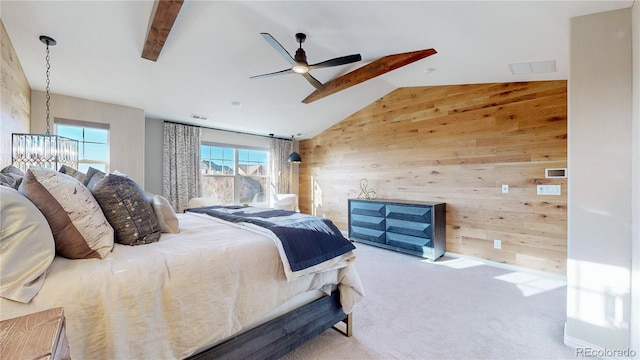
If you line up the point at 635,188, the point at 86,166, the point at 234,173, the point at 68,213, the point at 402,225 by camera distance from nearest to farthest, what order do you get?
the point at 68,213, the point at 635,188, the point at 86,166, the point at 402,225, the point at 234,173

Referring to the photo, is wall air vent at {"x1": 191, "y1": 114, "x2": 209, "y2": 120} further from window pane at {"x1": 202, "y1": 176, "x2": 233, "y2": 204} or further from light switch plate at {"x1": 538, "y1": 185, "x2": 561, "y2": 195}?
light switch plate at {"x1": 538, "y1": 185, "x2": 561, "y2": 195}

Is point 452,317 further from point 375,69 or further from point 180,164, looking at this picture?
point 180,164

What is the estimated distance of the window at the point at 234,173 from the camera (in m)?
5.43

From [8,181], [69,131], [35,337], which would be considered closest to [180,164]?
[69,131]

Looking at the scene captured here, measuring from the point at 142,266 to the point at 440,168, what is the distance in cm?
→ 415

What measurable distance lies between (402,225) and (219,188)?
3868 mm

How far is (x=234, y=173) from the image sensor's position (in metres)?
5.83

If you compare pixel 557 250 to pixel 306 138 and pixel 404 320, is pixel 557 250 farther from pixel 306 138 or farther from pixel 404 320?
pixel 306 138

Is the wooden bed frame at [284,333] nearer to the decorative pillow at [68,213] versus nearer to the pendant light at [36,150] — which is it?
the decorative pillow at [68,213]

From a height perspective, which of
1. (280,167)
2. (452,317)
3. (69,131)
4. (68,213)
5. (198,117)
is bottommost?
(452,317)

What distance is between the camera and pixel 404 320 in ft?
7.33

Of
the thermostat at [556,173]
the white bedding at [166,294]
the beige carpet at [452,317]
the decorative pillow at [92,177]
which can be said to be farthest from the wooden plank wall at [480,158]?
the decorative pillow at [92,177]

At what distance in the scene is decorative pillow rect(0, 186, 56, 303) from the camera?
35.0 inches

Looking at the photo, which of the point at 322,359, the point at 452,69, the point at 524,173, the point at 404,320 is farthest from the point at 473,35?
the point at 322,359
